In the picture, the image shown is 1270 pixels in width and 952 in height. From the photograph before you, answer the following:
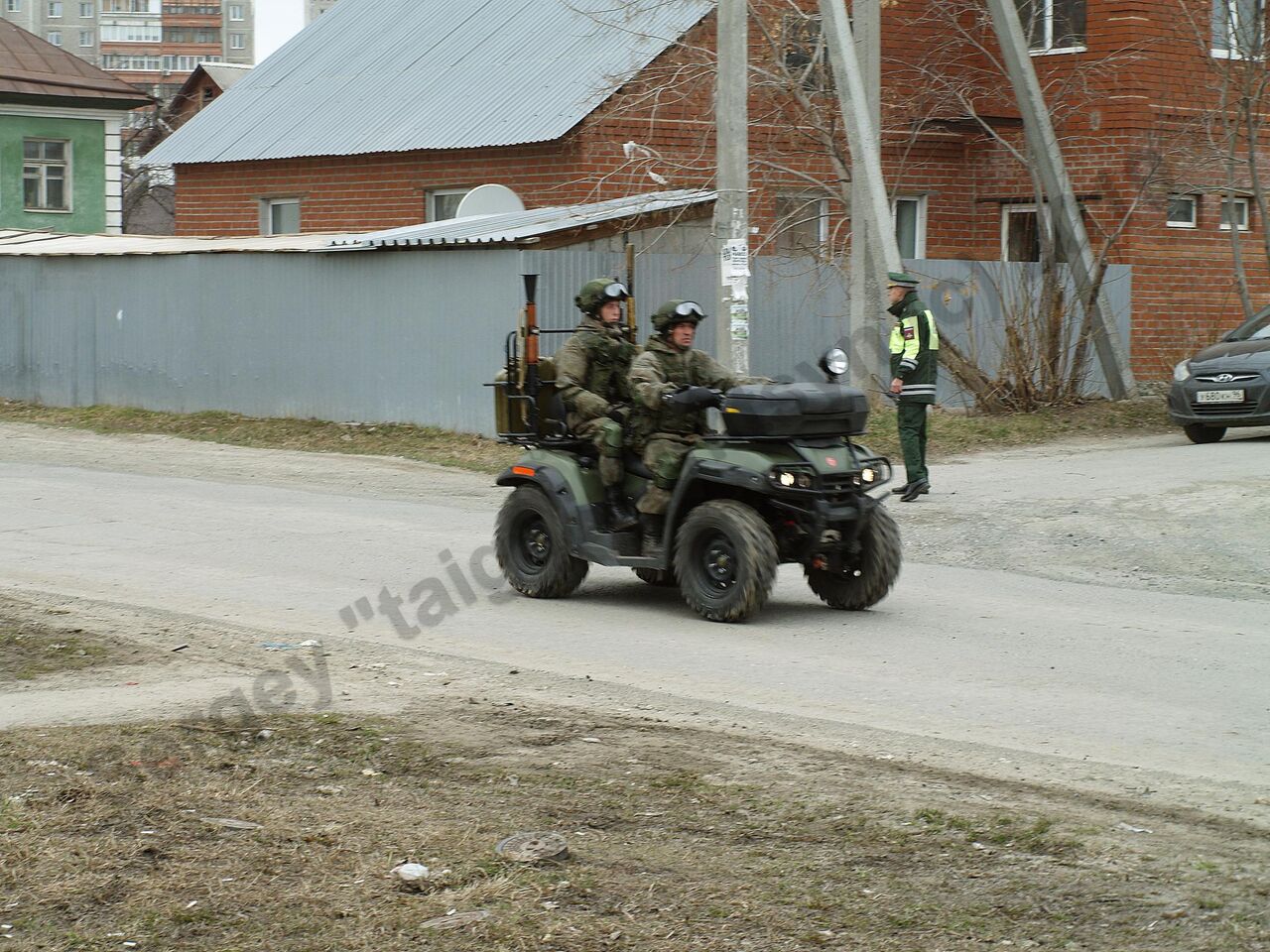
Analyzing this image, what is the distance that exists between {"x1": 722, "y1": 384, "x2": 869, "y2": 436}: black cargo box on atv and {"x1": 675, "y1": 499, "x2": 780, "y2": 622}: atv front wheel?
0.43 metres

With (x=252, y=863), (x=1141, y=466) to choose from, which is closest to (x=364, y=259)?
(x=1141, y=466)

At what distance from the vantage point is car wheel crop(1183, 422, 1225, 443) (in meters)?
18.7

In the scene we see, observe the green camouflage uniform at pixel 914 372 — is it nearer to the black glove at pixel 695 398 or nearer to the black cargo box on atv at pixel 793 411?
the black cargo box on atv at pixel 793 411

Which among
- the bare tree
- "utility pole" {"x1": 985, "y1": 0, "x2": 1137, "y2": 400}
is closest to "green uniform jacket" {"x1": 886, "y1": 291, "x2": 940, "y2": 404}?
the bare tree

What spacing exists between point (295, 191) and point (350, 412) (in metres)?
9.59

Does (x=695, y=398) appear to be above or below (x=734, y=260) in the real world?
below

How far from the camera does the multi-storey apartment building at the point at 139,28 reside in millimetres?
159125

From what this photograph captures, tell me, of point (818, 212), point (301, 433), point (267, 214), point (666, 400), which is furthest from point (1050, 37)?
point (666, 400)

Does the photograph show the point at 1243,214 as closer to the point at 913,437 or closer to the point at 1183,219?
the point at 1183,219

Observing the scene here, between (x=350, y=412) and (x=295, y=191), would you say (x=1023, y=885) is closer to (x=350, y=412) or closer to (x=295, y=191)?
(x=350, y=412)

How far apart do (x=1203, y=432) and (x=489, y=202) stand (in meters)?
9.33

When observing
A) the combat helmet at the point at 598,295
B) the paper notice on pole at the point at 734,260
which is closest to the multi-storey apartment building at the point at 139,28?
the paper notice on pole at the point at 734,260

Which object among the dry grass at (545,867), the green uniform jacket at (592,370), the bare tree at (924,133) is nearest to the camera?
the dry grass at (545,867)

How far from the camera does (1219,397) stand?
1827 centimetres
